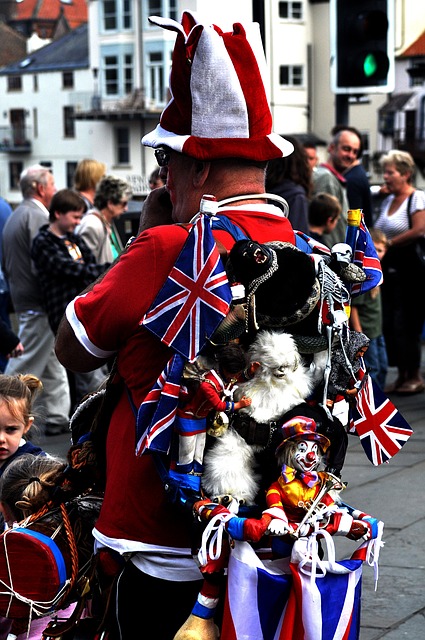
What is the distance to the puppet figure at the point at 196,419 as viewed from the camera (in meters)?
2.72

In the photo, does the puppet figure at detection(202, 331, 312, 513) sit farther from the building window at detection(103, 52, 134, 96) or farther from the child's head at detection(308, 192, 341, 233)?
the building window at detection(103, 52, 134, 96)

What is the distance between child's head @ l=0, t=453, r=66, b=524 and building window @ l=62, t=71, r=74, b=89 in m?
62.9

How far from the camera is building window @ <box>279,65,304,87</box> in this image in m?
52.0

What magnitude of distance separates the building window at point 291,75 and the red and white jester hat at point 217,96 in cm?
5003

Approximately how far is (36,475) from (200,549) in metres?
1.10

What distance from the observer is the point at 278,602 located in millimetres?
2719

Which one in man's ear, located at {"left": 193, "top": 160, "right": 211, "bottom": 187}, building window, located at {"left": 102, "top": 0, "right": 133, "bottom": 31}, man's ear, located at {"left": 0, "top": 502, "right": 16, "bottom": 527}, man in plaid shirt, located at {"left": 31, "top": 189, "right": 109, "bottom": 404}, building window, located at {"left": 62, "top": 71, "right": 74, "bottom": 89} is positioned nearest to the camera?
man's ear, located at {"left": 193, "top": 160, "right": 211, "bottom": 187}

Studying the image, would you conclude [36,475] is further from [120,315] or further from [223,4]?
[223,4]

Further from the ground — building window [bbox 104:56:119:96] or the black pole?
building window [bbox 104:56:119:96]

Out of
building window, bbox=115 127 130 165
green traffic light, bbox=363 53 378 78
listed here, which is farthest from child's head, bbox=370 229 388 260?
building window, bbox=115 127 130 165

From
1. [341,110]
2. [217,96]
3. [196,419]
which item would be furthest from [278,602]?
[341,110]

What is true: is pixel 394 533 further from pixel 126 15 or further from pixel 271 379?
pixel 126 15

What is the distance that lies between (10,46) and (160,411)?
8042 centimetres

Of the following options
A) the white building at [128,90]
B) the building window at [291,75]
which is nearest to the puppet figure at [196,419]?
the white building at [128,90]
